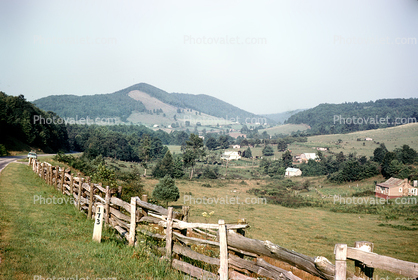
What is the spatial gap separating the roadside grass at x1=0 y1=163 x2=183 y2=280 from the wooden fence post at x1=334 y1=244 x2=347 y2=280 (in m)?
3.20

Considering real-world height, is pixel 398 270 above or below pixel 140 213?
above

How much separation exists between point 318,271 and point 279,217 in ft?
128

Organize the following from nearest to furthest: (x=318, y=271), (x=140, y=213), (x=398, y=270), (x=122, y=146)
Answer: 1. (x=398, y=270)
2. (x=318, y=271)
3. (x=140, y=213)
4. (x=122, y=146)

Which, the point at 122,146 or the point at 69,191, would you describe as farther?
the point at 122,146

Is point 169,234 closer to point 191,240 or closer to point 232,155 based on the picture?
point 191,240

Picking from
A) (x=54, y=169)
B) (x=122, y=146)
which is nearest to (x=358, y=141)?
(x=122, y=146)

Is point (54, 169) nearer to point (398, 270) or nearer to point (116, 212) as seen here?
point (116, 212)

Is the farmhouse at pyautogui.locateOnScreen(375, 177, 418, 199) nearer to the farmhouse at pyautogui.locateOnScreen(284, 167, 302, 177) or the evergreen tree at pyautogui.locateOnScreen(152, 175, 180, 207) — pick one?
the evergreen tree at pyautogui.locateOnScreen(152, 175, 180, 207)

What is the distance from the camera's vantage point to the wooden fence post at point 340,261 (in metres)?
3.80

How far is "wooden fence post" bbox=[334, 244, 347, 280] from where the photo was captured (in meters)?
3.80

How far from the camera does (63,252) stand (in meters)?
6.53

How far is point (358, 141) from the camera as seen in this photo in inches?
6152

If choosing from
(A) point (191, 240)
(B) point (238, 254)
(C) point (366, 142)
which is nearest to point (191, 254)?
(A) point (191, 240)

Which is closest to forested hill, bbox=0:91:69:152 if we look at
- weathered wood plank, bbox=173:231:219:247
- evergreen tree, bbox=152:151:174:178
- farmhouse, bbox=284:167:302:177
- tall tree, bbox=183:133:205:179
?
evergreen tree, bbox=152:151:174:178
